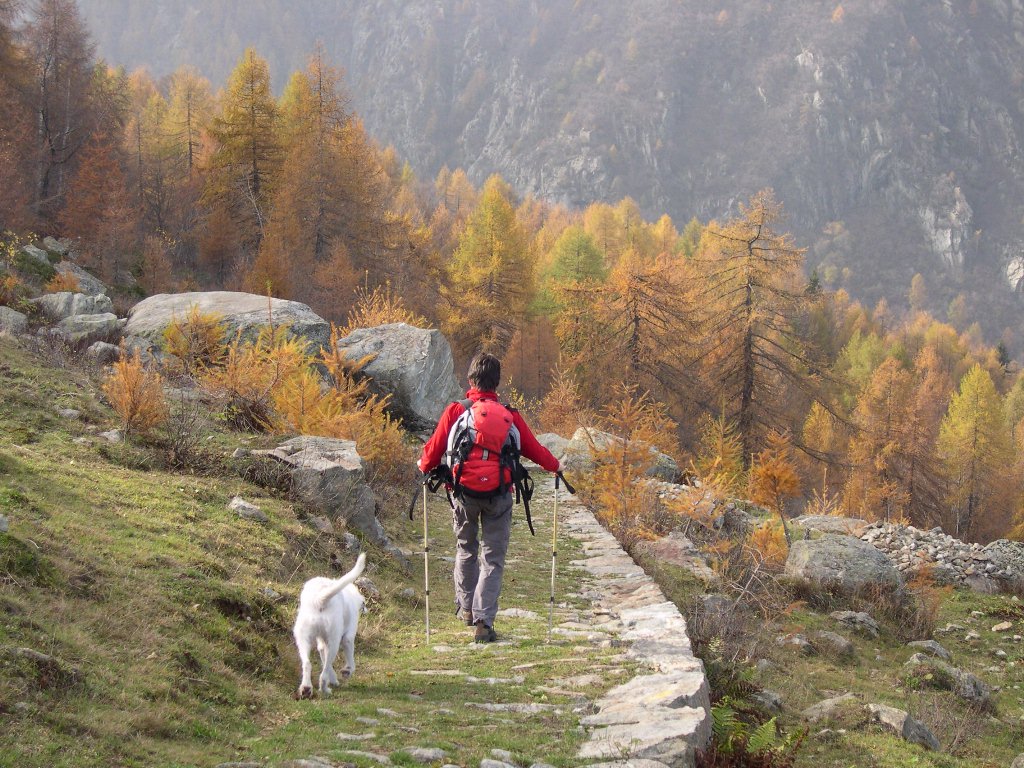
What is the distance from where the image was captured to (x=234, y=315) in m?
17.2

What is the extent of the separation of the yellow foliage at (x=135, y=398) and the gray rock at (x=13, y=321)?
538 centimetres

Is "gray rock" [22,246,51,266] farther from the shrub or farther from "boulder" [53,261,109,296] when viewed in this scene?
the shrub

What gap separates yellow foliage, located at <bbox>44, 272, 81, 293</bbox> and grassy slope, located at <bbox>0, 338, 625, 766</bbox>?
12220 mm

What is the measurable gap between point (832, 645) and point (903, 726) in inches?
147

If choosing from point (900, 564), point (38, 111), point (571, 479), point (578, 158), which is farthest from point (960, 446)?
point (578, 158)

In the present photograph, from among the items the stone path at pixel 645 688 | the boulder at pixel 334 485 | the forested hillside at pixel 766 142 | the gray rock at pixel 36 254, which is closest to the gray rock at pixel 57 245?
the gray rock at pixel 36 254

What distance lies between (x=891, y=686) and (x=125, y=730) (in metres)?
8.99

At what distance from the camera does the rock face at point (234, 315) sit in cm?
1628

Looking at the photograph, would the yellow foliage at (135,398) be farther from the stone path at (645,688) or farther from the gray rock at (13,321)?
the gray rock at (13,321)

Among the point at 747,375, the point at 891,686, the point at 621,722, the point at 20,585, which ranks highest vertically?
the point at 747,375

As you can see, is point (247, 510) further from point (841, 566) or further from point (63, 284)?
point (63, 284)

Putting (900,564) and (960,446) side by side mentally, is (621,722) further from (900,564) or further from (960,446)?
(960,446)

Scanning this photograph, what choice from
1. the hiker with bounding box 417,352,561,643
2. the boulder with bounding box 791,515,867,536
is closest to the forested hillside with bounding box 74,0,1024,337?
the boulder with bounding box 791,515,867,536

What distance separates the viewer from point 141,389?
29.5 feet
